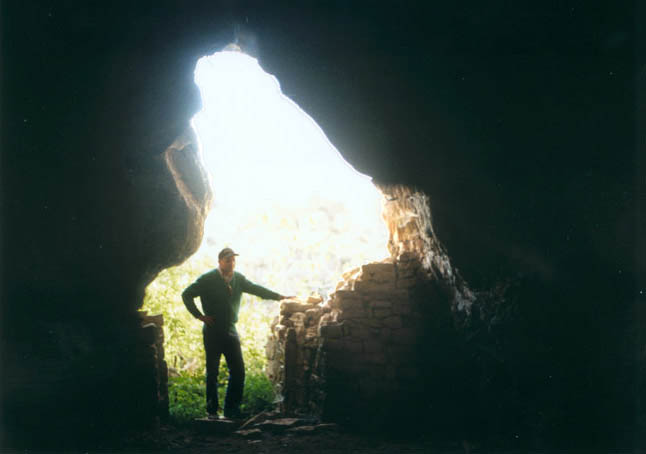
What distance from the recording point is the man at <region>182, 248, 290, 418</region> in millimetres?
5449

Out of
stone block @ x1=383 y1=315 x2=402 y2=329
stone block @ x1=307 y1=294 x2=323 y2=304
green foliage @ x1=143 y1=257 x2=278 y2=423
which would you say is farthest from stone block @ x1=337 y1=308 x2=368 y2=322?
green foliage @ x1=143 y1=257 x2=278 y2=423

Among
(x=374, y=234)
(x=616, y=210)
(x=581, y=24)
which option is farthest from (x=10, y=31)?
(x=374, y=234)

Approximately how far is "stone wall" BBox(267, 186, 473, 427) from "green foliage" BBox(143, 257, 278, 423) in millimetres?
1182

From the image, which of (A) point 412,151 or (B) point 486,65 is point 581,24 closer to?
(B) point 486,65

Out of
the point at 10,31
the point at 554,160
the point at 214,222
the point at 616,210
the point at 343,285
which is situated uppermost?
the point at 214,222

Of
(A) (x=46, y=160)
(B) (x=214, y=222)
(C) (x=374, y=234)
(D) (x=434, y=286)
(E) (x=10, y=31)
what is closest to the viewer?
(E) (x=10, y=31)

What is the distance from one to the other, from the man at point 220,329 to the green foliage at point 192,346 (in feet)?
2.52

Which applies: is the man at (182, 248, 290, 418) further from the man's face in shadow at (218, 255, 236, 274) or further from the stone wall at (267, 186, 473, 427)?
the stone wall at (267, 186, 473, 427)

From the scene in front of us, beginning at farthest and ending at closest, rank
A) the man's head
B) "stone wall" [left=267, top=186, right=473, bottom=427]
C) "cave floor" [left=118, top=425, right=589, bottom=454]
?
1. the man's head
2. "stone wall" [left=267, top=186, right=473, bottom=427]
3. "cave floor" [left=118, top=425, right=589, bottom=454]

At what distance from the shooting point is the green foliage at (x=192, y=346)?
6625 millimetres

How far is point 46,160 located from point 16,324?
1784mm

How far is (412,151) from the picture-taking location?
193 inches

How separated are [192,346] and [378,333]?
18.9 feet

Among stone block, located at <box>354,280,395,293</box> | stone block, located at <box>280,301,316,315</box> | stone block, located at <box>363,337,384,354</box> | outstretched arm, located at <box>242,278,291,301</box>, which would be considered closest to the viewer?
stone block, located at <box>363,337,384,354</box>
